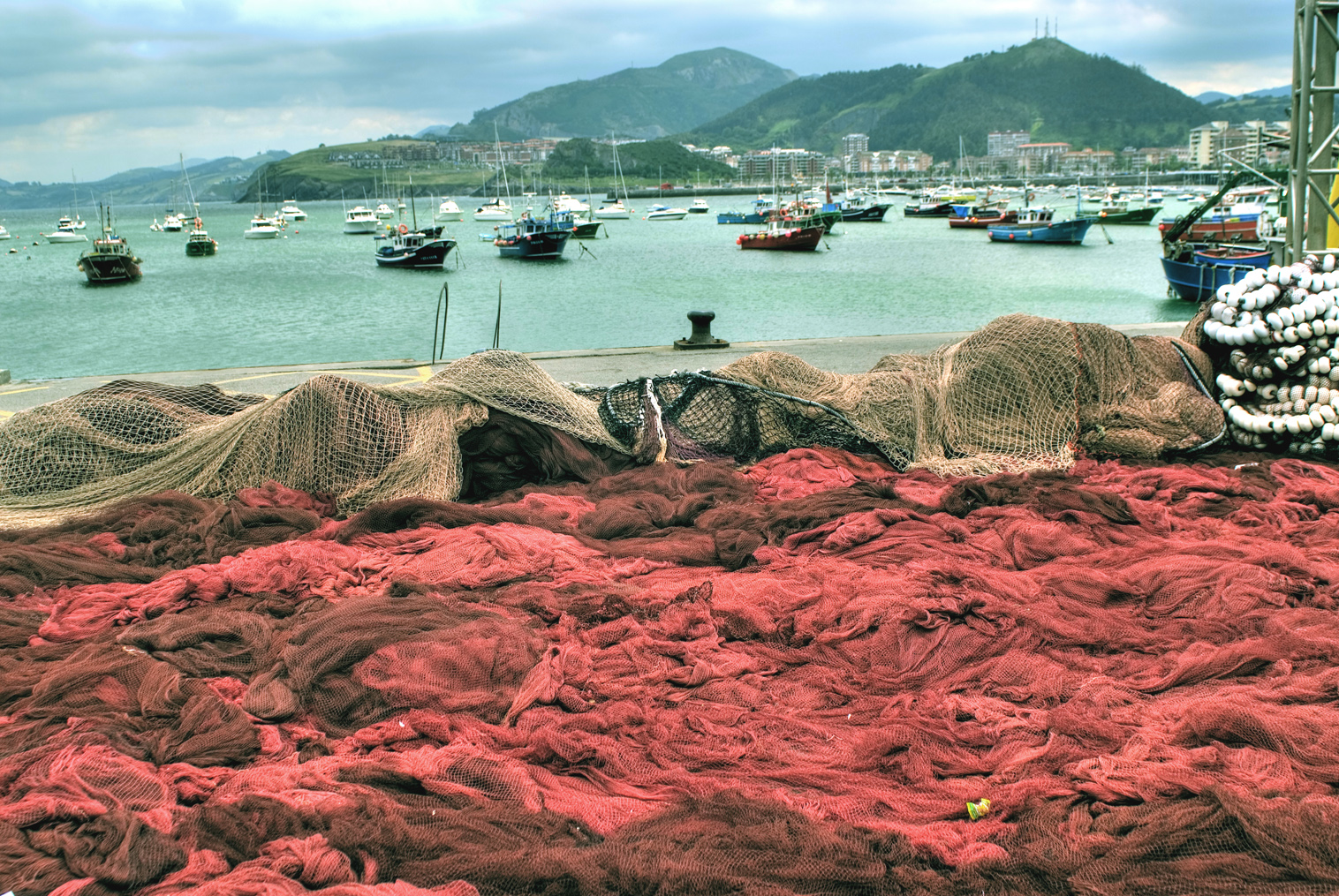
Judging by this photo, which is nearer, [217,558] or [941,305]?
[217,558]

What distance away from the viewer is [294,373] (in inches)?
404

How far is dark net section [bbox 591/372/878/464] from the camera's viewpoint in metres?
6.11

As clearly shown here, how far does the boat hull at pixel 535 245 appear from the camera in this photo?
58.2 meters

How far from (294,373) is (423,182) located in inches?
6904

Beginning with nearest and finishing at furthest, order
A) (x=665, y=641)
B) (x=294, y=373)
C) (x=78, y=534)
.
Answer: (x=665, y=641), (x=78, y=534), (x=294, y=373)

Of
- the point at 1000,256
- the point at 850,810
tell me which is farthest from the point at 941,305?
the point at 850,810

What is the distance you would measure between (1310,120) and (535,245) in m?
52.1

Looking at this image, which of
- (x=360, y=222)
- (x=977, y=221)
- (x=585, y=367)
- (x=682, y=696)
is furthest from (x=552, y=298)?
(x=360, y=222)

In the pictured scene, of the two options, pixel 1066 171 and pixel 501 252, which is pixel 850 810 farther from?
pixel 1066 171

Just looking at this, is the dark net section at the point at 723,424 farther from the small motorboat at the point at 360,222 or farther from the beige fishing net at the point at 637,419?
the small motorboat at the point at 360,222

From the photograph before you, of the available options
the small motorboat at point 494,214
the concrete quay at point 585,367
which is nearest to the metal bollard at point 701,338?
the concrete quay at point 585,367

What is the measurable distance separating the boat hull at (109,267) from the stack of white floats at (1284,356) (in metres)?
56.6

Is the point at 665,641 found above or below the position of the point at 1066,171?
below

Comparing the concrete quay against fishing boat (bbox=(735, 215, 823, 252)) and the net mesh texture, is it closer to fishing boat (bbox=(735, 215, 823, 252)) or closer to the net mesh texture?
the net mesh texture
